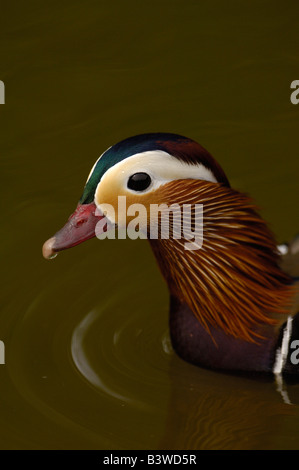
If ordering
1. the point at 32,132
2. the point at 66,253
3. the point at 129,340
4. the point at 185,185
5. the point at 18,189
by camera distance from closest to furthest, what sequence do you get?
the point at 185,185 < the point at 129,340 < the point at 66,253 < the point at 18,189 < the point at 32,132

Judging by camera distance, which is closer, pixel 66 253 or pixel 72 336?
pixel 72 336

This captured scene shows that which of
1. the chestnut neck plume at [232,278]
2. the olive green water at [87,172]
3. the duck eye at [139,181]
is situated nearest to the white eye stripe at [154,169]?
the duck eye at [139,181]

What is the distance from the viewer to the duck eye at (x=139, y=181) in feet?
8.49

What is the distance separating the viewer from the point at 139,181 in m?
2.60

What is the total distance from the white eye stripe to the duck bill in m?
0.12

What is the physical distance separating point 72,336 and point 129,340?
198mm

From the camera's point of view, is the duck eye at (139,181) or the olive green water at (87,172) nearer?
the duck eye at (139,181)

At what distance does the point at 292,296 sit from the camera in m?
2.91

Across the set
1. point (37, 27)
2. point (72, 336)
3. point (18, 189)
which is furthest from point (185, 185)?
point (37, 27)

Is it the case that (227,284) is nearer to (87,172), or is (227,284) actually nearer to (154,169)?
(154,169)

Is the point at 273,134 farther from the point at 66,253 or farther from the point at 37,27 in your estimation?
the point at 37,27

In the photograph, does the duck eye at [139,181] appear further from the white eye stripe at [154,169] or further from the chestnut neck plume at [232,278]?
the chestnut neck plume at [232,278]

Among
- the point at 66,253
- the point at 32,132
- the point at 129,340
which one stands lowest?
the point at 129,340

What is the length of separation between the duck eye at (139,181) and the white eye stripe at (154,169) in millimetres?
12
